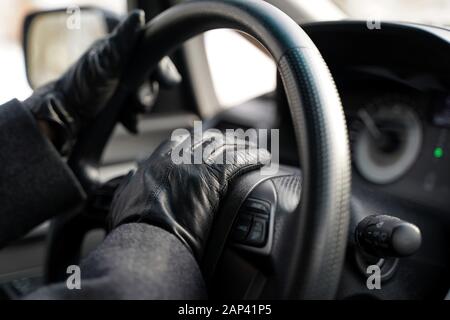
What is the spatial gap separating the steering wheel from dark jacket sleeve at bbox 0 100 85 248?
24cm

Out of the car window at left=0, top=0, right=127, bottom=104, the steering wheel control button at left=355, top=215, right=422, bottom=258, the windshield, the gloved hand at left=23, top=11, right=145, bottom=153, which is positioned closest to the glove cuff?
the gloved hand at left=23, top=11, right=145, bottom=153

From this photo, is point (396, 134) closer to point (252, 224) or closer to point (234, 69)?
point (252, 224)

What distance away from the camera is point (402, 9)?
1.52m

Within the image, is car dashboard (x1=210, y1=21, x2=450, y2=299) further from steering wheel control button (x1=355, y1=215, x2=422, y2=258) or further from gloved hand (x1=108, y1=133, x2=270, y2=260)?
gloved hand (x1=108, y1=133, x2=270, y2=260)

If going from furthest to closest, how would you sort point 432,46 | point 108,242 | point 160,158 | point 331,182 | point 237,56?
point 237,56 < point 432,46 < point 160,158 < point 108,242 < point 331,182

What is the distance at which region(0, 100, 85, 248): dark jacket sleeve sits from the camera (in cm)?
84

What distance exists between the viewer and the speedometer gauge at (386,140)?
1035 mm

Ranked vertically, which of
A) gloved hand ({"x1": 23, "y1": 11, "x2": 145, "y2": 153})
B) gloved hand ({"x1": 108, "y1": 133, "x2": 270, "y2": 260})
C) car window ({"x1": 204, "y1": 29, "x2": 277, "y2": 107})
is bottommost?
car window ({"x1": 204, "y1": 29, "x2": 277, "y2": 107})

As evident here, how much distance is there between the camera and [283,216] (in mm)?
699

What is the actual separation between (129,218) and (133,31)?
1.12 feet

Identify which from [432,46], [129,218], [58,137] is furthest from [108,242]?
[432,46]

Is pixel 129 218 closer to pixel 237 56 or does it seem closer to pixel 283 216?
pixel 283 216

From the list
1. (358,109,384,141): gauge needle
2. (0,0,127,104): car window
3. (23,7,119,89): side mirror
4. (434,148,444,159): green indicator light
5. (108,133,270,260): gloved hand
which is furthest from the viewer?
(0,0,127,104): car window

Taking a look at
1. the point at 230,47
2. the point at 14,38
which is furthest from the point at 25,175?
the point at 230,47
